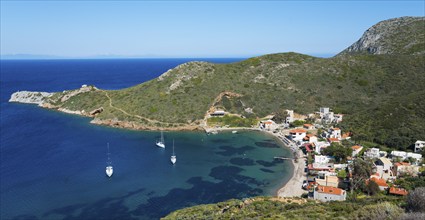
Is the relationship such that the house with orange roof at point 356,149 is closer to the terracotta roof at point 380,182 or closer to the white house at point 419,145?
the white house at point 419,145

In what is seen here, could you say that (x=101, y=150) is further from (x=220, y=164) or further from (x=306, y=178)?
(x=306, y=178)

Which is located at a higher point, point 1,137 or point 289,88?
point 289,88

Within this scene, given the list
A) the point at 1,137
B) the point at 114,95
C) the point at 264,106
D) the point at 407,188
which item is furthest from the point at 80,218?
the point at 114,95

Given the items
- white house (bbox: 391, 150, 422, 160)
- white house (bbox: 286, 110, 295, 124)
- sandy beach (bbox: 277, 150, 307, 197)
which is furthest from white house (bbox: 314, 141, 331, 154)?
white house (bbox: 286, 110, 295, 124)

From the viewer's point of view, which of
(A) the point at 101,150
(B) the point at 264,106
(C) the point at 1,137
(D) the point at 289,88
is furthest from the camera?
(D) the point at 289,88

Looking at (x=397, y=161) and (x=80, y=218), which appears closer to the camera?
(x=80, y=218)

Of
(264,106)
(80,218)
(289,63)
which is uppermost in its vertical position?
(289,63)
